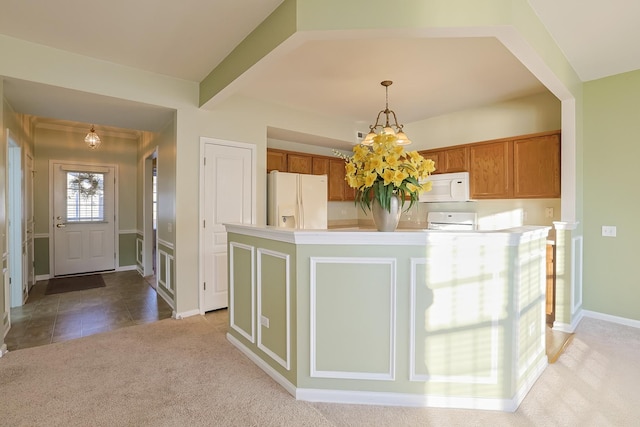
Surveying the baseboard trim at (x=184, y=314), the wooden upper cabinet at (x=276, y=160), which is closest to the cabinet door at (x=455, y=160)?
the wooden upper cabinet at (x=276, y=160)

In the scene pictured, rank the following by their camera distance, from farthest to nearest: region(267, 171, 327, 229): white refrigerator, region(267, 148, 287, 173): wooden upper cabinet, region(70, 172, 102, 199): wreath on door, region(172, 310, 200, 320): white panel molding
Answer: region(70, 172, 102, 199): wreath on door, region(267, 148, 287, 173): wooden upper cabinet, region(267, 171, 327, 229): white refrigerator, region(172, 310, 200, 320): white panel molding

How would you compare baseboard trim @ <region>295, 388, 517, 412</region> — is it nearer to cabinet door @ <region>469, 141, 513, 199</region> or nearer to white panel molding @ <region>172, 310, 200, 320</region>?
white panel molding @ <region>172, 310, 200, 320</region>

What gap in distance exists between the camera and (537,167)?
3732 mm

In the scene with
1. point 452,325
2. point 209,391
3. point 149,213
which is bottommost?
point 209,391

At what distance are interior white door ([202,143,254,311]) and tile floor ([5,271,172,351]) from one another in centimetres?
65

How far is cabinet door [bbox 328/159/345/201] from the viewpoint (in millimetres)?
5414

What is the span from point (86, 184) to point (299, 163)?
13.3 ft

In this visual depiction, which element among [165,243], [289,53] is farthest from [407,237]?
[165,243]

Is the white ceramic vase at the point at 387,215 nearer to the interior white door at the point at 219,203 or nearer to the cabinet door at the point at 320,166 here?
the interior white door at the point at 219,203

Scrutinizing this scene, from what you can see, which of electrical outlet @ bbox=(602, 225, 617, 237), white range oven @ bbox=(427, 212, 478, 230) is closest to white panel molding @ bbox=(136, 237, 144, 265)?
white range oven @ bbox=(427, 212, 478, 230)

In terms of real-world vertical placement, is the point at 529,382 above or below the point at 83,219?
below

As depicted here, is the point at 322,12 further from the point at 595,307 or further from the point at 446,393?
the point at 595,307

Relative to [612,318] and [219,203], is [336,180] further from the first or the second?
[612,318]

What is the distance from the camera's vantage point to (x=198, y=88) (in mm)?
3615
